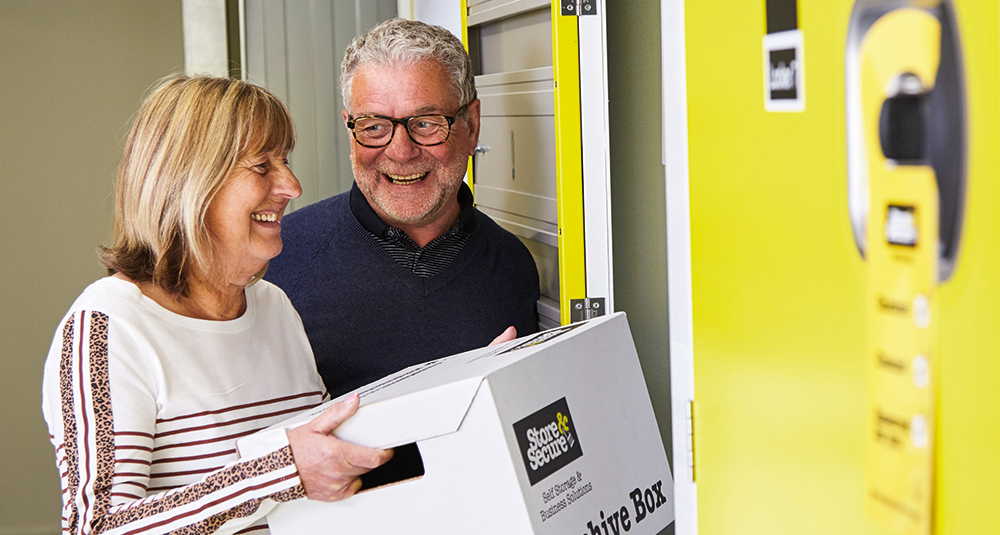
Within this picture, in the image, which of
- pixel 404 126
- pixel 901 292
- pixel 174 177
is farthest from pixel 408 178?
pixel 901 292

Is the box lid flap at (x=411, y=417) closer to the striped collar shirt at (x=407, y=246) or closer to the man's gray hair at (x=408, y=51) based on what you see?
the striped collar shirt at (x=407, y=246)

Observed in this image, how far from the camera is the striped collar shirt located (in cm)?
187

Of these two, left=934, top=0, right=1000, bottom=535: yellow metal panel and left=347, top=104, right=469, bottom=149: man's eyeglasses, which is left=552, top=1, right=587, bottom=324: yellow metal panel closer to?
left=347, top=104, right=469, bottom=149: man's eyeglasses

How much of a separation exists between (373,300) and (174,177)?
636 mm

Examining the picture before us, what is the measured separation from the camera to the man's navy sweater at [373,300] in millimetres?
1815

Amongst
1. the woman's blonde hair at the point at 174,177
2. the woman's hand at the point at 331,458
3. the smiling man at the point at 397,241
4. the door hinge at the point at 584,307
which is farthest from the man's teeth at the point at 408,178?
the woman's hand at the point at 331,458

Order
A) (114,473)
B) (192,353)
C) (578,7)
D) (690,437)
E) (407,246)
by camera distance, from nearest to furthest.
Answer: (690,437) < (114,473) < (192,353) < (578,7) < (407,246)

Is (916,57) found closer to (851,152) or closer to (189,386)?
(851,152)

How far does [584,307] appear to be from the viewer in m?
1.84

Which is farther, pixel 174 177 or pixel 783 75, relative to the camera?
pixel 174 177

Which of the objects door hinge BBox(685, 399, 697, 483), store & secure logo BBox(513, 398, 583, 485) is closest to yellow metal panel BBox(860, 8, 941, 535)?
door hinge BBox(685, 399, 697, 483)

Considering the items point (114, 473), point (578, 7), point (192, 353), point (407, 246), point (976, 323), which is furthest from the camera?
point (407, 246)

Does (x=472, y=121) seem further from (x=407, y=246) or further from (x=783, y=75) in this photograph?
(x=783, y=75)

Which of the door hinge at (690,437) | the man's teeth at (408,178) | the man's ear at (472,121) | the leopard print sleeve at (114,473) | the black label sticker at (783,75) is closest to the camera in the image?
the black label sticker at (783,75)
